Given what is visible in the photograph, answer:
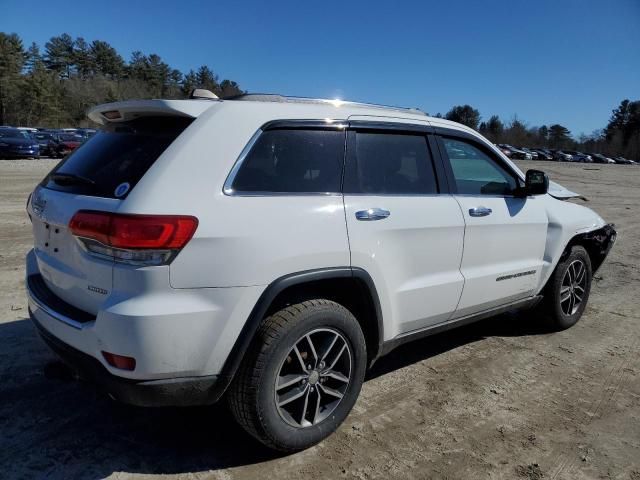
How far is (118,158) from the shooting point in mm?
2684

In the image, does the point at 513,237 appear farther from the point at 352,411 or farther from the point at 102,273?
the point at 102,273

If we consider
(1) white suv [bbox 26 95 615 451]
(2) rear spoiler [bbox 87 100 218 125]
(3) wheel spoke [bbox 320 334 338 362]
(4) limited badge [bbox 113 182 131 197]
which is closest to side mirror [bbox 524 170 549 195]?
(1) white suv [bbox 26 95 615 451]

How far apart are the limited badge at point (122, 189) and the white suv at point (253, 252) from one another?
1cm

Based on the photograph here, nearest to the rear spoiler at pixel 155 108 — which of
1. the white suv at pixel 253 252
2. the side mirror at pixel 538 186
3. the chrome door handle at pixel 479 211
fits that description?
the white suv at pixel 253 252

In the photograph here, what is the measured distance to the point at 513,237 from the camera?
3969mm

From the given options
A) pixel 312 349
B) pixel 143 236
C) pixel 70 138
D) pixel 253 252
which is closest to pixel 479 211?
pixel 312 349

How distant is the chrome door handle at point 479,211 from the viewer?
3.61m

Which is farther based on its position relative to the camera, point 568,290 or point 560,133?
point 560,133

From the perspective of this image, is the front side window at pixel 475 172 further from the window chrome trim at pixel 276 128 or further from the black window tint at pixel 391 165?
the window chrome trim at pixel 276 128

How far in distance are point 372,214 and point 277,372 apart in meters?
1.02

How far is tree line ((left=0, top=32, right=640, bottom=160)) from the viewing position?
2835 inches

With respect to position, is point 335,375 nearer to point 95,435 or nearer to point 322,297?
point 322,297

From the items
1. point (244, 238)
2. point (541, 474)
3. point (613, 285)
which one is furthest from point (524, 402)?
point (613, 285)

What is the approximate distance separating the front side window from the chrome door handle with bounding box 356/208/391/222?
0.89m
